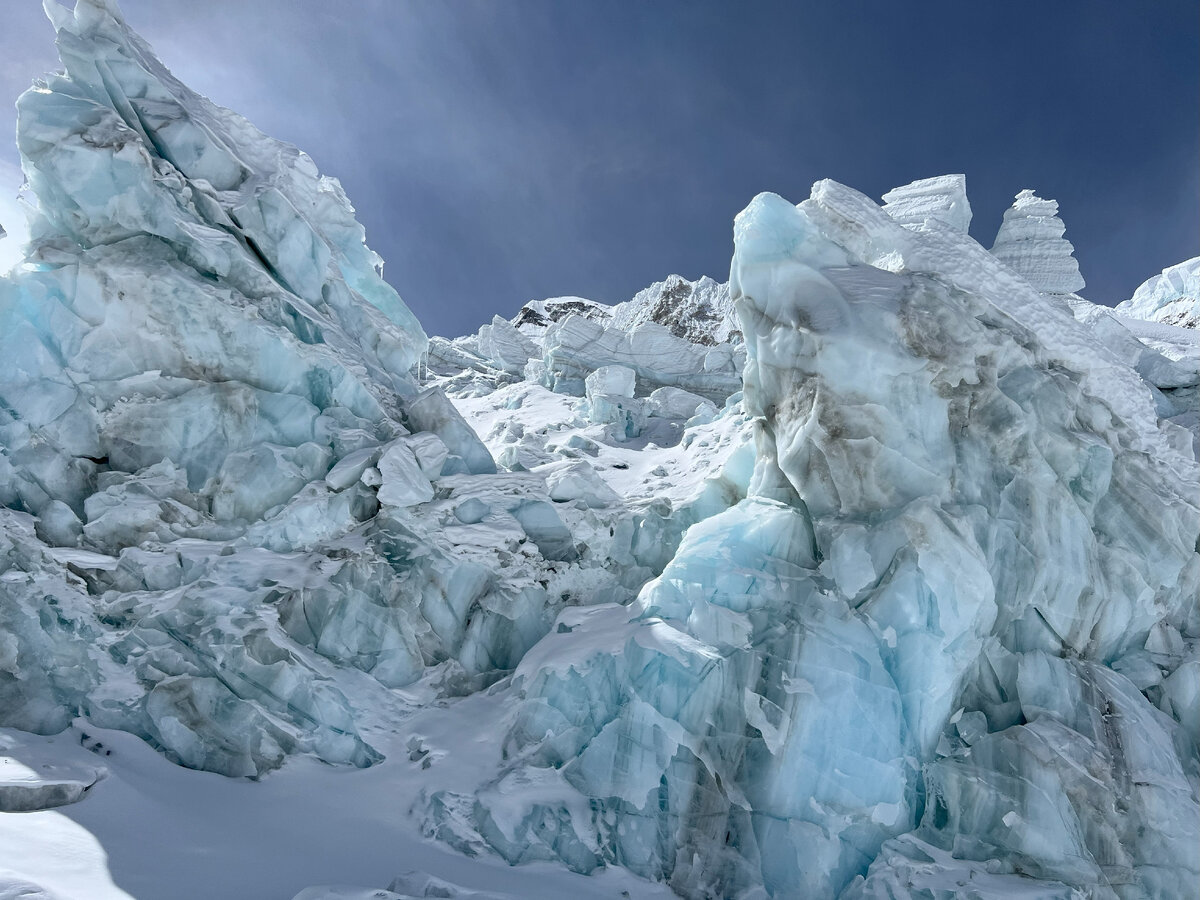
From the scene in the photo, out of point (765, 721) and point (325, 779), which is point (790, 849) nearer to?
point (765, 721)

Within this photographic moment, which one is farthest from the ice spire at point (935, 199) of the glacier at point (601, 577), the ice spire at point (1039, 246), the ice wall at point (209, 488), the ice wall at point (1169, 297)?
the ice wall at point (1169, 297)

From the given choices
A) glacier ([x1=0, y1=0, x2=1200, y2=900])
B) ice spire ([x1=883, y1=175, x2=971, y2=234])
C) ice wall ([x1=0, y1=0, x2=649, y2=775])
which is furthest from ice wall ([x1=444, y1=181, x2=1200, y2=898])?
ice spire ([x1=883, y1=175, x2=971, y2=234])

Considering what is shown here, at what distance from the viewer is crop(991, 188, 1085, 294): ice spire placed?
793 inches

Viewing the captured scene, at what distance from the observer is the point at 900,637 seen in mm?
8820

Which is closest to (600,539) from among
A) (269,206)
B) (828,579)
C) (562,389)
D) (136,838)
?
(828,579)

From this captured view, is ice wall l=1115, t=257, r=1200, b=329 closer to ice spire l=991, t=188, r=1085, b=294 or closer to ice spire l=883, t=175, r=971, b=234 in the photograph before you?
ice spire l=991, t=188, r=1085, b=294

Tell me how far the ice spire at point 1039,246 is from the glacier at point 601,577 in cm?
1106

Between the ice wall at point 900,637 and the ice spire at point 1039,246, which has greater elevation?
the ice spire at point 1039,246

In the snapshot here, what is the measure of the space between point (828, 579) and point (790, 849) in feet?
11.0

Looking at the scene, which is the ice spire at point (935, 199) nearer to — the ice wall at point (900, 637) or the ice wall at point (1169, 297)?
the ice wall at point (900, 637)

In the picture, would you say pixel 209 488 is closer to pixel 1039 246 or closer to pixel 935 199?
pixel 935 199

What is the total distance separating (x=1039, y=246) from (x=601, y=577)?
17.9m

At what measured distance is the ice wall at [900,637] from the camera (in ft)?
25.6

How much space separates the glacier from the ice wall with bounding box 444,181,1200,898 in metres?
0.05
